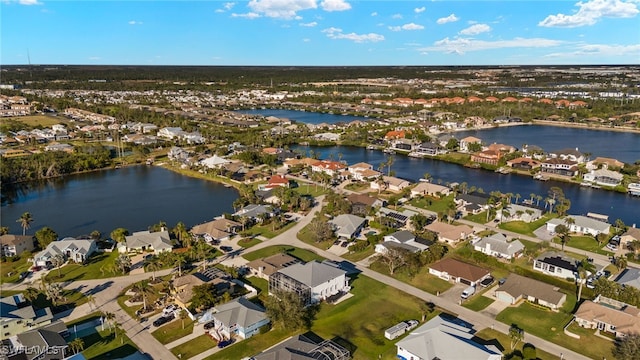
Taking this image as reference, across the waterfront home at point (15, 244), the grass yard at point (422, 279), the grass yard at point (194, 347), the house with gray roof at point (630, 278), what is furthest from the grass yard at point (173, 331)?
the house with gray roof at point (630, 278)

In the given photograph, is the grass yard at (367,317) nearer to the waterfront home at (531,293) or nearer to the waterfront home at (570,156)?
the waterfront home at (531,293)

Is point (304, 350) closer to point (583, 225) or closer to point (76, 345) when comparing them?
point (76, 345)

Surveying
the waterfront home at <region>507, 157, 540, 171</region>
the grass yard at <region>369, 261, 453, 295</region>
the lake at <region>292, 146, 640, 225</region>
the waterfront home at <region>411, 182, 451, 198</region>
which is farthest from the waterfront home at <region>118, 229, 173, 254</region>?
the waterfront home at <region>507, 157, 540, 171</region>

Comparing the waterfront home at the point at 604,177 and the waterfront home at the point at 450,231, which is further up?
the waterfront home at the point at 604,177

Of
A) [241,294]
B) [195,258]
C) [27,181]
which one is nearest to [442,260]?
[241,294]

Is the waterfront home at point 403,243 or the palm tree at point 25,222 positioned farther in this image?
the palm tree at point 25,222

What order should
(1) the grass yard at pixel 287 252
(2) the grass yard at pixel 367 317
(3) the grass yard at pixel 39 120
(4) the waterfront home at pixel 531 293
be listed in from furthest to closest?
(3) the grass yard at pixel 39 120
(1) the grass yard at pixel 287 252
(4) the waterfront home at pixel 531 293
(2) the grass yard at pixel 367 317

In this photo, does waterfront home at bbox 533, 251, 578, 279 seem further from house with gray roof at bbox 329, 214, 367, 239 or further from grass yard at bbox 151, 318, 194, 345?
grass yard at bbox 151, 318, 194, 345
